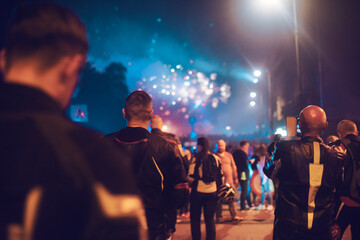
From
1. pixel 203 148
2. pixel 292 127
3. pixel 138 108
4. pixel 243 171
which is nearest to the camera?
pixel 138 108

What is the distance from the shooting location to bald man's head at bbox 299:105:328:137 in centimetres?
347

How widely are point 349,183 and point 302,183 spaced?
94 centimetres

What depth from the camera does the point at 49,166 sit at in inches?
36.6

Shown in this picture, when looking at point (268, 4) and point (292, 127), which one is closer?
point (292, 127)

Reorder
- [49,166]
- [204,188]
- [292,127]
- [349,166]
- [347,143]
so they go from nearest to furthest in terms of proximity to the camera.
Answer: [49,166], [349,166], [347,143], [292,127], [204,188]

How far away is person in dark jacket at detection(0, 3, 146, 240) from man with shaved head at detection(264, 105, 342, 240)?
9.05 feet

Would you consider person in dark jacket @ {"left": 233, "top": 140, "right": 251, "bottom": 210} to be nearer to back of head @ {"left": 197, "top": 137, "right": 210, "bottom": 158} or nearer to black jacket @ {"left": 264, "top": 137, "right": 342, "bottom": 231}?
back of head @ {"left": 197, "top": 137, "right": 210, "bottom": 158}

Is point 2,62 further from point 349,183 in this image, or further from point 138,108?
point 349,183

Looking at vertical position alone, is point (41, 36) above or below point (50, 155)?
above

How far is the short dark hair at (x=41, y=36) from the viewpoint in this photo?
1.08 metres

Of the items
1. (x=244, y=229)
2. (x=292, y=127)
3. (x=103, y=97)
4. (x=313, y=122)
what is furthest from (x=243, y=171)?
(x=103, y=97)

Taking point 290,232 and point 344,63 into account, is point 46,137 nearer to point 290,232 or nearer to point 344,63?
point 290,232

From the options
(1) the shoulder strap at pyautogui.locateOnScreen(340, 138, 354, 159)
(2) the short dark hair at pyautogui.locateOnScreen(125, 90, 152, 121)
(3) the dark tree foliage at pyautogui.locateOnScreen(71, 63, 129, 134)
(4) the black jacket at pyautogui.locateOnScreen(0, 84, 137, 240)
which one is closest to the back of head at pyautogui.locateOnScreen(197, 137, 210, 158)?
(1) the shoulder strap at pyautogui.locateOnScreen(340, 138, 354, 159)

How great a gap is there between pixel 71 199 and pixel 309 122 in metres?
3.15
